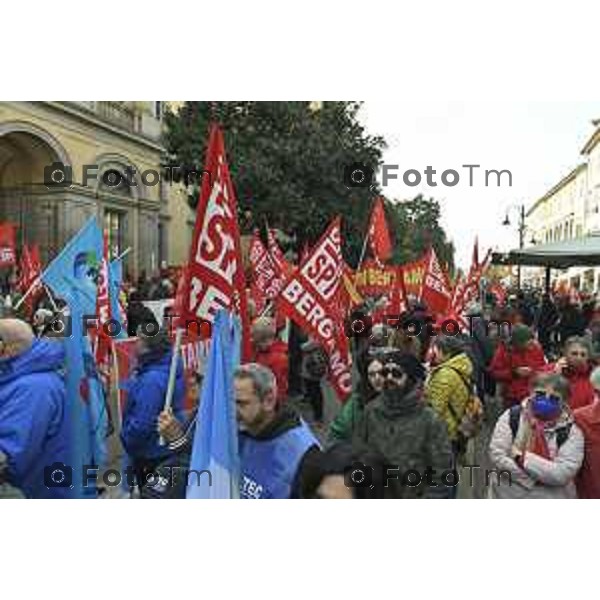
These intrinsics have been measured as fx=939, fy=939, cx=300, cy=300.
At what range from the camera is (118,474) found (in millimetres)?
6301

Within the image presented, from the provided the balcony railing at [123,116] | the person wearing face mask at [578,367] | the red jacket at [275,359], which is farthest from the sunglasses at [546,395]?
the balcony railing at [123,116]

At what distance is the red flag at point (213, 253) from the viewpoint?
Answer: 4.08 m

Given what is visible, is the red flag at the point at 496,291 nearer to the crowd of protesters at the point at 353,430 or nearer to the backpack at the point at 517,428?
the crowd of protesters at the point at 353,430

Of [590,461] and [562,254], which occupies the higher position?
[562,254]

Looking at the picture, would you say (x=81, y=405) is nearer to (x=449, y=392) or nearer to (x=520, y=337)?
(x=449, y=392)

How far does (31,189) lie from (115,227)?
2.40m

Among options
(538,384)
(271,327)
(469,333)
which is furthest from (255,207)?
(538,384)

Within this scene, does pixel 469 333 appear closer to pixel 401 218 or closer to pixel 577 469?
pixel 577 469

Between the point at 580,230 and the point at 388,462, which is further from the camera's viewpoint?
the point at 580,230

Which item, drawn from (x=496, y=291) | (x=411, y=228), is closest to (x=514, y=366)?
(x=496, y=291)

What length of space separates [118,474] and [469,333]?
4302 mm

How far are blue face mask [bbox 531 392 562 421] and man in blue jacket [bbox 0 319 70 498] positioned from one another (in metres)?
2.21

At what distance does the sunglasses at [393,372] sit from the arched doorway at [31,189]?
16616 millimetres

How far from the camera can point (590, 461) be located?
4.39 meters
